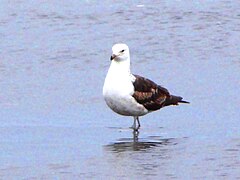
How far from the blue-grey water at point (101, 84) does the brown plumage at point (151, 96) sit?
166 millimetres

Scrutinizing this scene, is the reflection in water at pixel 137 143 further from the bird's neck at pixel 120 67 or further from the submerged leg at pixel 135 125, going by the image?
the bird's neck at pixel 120 67

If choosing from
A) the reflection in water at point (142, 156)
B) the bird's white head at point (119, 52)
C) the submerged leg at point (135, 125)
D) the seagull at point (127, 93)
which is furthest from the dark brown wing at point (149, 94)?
the reflection in water at point (142, 156)

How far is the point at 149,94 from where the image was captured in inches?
439

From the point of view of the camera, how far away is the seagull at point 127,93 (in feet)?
34.6

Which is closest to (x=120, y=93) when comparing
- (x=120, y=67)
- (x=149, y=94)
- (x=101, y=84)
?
(x=120, y=67)

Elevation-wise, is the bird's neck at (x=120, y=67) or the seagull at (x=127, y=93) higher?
the bird's neck at (x=120, y=67)

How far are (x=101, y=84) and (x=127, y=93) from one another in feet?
6.65

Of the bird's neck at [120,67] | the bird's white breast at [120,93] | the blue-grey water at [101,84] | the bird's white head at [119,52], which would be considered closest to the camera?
the blue-grey water at [101,84]

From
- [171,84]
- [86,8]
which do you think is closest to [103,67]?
[171,84]

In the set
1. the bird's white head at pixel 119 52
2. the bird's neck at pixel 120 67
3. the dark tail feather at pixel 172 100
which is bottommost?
the dark tail feather at pixel 172 100

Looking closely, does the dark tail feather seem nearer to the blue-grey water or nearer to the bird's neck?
the blue-grey water

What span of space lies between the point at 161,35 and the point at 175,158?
682 centimetres

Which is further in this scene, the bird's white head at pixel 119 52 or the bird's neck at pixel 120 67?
the bird's white head at pixel 119 52

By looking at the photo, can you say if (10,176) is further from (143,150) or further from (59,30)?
(59,30)
